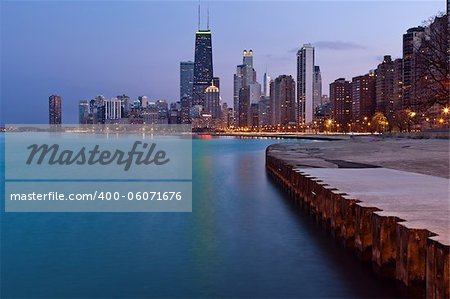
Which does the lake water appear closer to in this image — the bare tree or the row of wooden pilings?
the row of wooden pilings

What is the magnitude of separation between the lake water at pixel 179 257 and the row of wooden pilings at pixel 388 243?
0.56 m

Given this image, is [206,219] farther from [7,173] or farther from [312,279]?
[7,173]

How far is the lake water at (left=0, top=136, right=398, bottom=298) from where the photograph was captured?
1380cm

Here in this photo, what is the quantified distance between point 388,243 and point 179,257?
7.76 m

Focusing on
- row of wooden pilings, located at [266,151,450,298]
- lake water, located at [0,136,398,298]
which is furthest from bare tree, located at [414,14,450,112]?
row of wooden pilings, located at [266,151,450,298]

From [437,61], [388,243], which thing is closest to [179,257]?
[388,243]

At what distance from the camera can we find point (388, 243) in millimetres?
12281

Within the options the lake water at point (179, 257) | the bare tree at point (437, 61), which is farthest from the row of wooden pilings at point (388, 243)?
the bare tree at point (437, 61)

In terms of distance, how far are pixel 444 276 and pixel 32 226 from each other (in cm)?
1985

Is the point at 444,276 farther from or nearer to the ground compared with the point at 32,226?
farther from the ground

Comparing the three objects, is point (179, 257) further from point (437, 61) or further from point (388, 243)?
point (437, 61)

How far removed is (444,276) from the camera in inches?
345

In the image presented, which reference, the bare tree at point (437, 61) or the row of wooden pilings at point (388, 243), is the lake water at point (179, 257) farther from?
the bare tree at point (437, 61)

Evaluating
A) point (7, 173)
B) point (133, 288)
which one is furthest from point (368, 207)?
point (7, 173)
